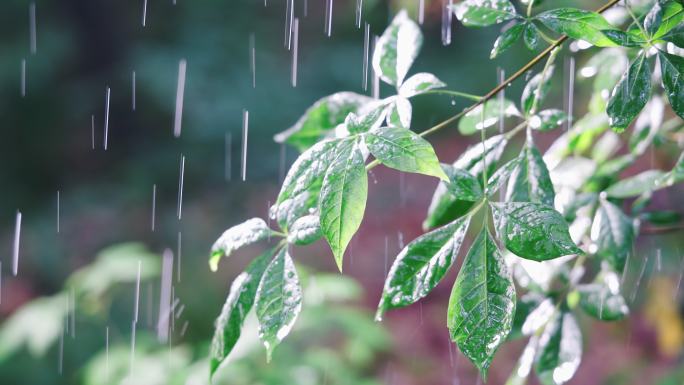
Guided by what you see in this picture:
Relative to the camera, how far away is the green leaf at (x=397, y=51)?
0.66 metres

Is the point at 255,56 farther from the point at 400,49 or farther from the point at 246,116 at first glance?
the point at 400,49

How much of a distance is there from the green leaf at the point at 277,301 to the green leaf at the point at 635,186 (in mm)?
414

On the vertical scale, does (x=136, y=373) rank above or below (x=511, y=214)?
below

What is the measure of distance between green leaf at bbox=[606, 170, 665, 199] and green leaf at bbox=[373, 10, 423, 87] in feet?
0.95

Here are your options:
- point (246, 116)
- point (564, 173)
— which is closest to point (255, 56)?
point (246, 116)

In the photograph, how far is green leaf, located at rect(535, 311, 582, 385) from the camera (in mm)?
750

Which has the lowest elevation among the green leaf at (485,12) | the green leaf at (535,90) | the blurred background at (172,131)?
the blurred background at (172,131)

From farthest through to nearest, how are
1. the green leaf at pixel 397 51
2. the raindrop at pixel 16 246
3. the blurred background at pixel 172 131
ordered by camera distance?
1. the raindrop at pixel 16 246
2. the blurred background at pixel 172 131
3. the green leaf at pixel 397 51

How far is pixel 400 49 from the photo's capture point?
2.23ft

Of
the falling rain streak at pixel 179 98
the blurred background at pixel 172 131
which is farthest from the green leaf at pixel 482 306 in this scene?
→ the falling rain streak at pixel 179 98

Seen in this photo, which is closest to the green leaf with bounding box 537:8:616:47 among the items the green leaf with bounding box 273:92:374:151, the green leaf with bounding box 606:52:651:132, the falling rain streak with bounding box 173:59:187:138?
the green leaf with bounding box 606:52:651:132

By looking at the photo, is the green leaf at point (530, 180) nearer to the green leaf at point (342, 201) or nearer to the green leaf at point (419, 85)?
the green leaf at point (419, 85)

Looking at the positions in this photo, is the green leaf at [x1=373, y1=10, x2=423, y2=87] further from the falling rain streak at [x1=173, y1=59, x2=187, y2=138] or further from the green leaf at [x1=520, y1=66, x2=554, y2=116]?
the falling rain streak at [x1=173, y1=59, x2=187, y2=138]

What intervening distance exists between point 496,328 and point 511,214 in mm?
84
